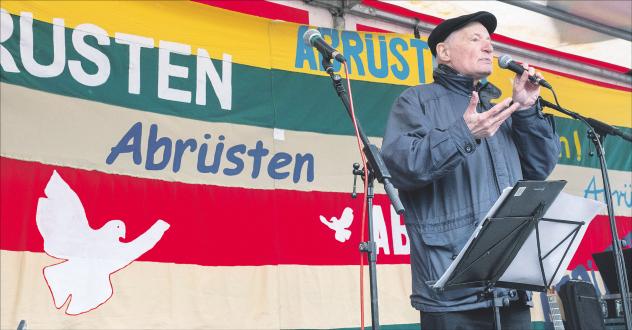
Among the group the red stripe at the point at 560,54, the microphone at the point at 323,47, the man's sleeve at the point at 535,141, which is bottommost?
the man's sleeve at the point at 535,141

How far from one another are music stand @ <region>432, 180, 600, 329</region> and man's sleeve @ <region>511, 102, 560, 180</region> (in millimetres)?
284

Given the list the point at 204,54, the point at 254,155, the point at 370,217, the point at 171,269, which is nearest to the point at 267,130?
the point at 254,155

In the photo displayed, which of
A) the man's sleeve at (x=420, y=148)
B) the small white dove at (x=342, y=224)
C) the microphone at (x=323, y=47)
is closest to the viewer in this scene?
the man's sleeve at (x=420, y=148)

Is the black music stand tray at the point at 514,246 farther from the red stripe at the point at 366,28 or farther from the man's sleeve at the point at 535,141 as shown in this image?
the red stripe at the point at 366,28

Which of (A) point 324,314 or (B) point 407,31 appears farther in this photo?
(B) point 407,31

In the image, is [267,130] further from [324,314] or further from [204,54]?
[324,314]

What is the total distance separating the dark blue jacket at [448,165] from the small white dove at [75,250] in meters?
1.45

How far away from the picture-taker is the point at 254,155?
3.46 m

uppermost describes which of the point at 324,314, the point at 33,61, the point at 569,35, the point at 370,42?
the point at 569,35

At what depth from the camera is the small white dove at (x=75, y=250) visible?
2.79 m

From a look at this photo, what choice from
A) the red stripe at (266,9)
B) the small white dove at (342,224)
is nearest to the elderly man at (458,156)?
the small white dove at (342,224)

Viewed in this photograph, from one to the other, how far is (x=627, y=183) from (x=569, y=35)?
47.1 inches

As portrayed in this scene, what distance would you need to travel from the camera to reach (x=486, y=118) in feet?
6.14

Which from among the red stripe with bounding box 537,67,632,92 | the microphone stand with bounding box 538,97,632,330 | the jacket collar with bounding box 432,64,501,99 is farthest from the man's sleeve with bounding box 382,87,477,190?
the red stripe with bounding box 537,67,632,92
